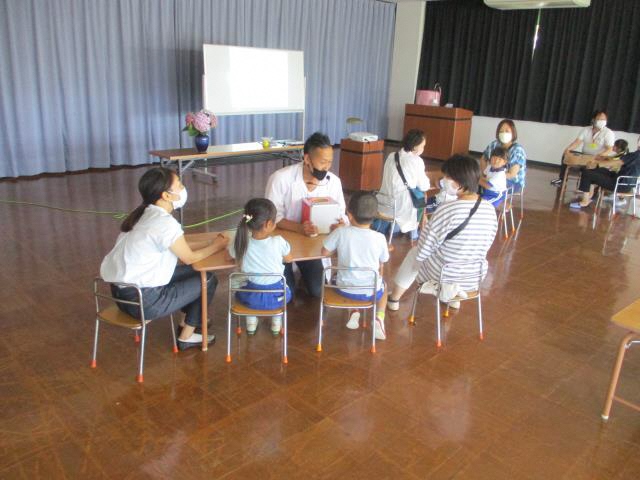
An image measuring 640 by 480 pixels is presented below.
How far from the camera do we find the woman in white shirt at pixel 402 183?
14.8ft

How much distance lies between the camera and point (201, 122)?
6.21 meters

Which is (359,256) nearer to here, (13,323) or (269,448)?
(269,448)

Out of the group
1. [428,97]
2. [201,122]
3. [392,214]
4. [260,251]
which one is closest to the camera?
[260,251]

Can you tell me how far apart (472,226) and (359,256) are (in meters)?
0.70

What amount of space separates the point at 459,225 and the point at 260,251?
116 cm

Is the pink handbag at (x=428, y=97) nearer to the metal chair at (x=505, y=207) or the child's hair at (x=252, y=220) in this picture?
the metal chair at (x=505, y=207)

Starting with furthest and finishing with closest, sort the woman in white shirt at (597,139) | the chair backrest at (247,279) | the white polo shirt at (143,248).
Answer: the woman in white shirt at (597,139)
the chair backrest at (247,279)
the white polo shirt at (143,248)

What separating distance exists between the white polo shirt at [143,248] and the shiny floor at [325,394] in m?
0.57

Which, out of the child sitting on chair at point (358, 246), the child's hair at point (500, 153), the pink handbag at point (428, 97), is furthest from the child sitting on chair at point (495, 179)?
the pink handbag at point (428, 97)

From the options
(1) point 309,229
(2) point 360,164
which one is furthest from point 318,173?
(2) point 360,164

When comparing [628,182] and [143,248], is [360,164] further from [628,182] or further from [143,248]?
[143,248]

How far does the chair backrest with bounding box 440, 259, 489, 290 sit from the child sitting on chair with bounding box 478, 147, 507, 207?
2032 millimetres

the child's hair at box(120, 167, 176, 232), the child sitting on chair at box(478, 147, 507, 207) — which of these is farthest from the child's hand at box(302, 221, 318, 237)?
the child sitting on chair at box(478, 147, 507, 207)

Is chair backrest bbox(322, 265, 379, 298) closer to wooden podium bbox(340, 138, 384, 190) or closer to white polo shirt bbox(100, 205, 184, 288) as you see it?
white polo shirt bbox(100, 205, 184, 288)
